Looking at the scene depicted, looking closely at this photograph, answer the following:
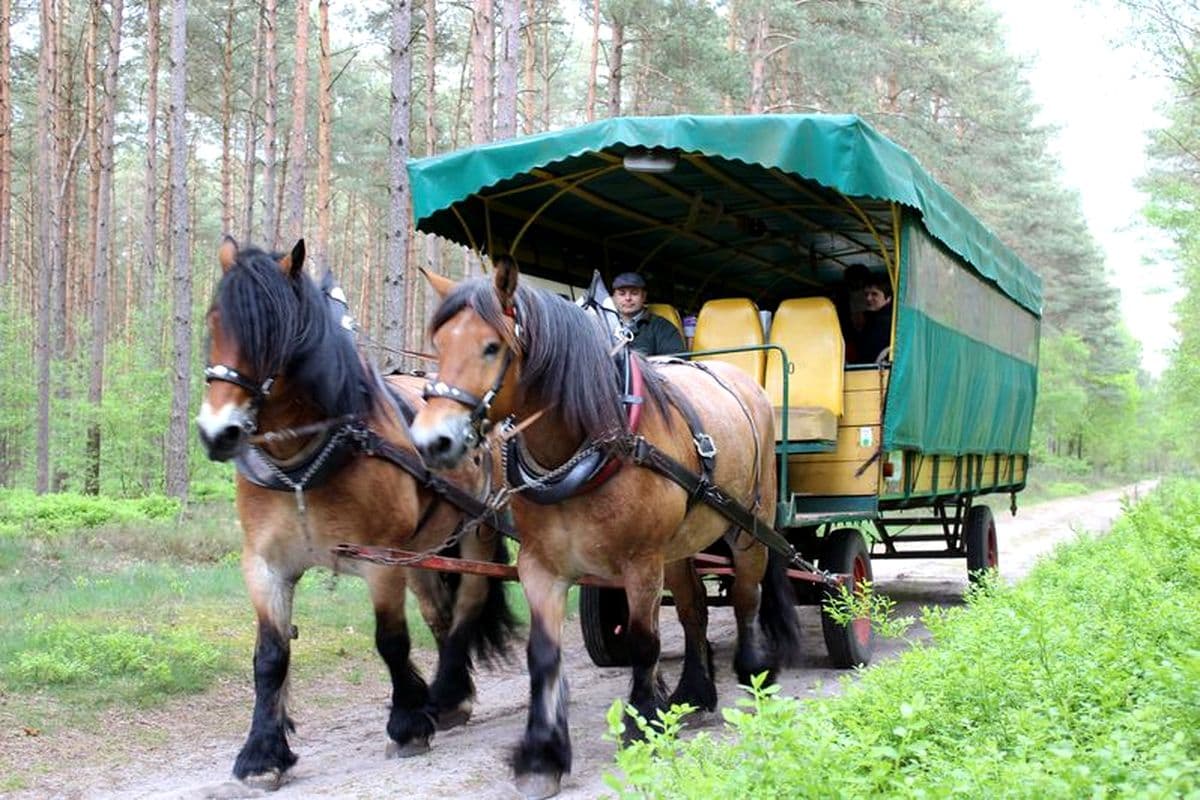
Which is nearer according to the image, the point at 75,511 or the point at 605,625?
the point at 605,625

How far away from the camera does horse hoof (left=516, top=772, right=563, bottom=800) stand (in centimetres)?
412

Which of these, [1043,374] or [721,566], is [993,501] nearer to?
[1043,374]

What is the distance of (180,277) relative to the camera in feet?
48.6

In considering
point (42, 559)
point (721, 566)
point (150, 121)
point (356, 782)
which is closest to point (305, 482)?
point (356, 782)

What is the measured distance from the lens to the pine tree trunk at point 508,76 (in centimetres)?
1198

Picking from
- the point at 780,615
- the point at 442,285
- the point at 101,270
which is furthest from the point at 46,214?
the point at 442,285

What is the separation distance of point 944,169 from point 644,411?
67.5ft

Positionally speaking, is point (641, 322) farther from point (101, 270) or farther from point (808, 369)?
point (101, 270)

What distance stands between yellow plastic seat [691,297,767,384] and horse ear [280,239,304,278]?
3.12m

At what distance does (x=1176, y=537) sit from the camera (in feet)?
21.7

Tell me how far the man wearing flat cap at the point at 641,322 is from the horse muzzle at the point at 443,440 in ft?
10.4

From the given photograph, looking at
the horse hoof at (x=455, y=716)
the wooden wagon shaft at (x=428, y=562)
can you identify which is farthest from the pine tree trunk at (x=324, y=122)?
the wooden wagon shaft at (x=428, y=562)

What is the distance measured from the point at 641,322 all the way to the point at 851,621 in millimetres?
2208

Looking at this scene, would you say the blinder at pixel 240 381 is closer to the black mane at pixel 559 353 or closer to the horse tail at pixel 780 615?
the black mane at pixel 559 353
